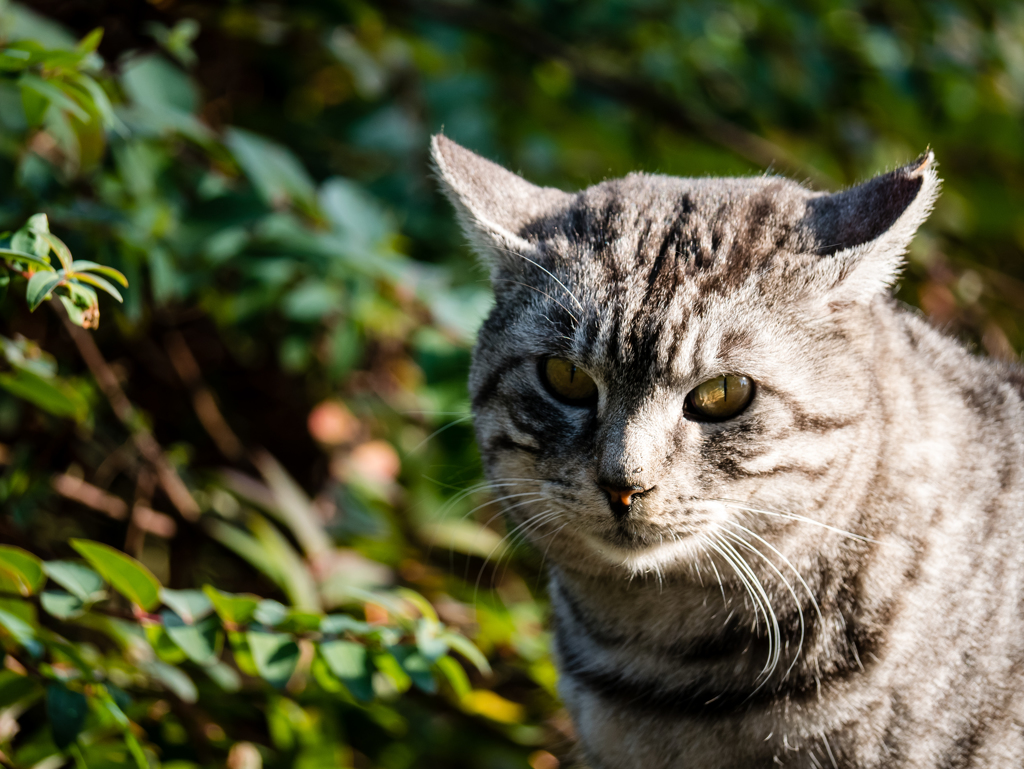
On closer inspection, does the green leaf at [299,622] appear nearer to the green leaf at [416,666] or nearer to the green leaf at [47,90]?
the green leaf at [416,666]

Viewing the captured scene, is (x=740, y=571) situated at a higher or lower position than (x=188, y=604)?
higher

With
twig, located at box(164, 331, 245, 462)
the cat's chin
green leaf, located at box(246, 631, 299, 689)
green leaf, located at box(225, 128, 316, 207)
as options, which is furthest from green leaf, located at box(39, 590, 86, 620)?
twig, located at box(164, 331, 245, 462)

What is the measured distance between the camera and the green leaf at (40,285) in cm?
117

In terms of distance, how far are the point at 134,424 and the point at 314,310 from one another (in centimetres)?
61

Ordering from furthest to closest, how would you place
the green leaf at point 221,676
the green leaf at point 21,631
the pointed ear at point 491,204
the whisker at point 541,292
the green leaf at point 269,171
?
the green leaf at point 269,171 → the green leaf at point 221,676 → the pointed ear at point 491,204 → the whisker at point 541,292 → the green leaf at point 21,631

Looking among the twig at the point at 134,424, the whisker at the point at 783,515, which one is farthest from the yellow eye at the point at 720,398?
the twig at the point at 134,424

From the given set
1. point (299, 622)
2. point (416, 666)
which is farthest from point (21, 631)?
point (416, 666)

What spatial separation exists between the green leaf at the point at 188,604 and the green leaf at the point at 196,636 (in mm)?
17

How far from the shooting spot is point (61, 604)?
141cm

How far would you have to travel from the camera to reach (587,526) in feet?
5.03

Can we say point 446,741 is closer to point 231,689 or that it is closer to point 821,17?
point 231,689

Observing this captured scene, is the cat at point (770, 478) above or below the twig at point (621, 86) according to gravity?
below

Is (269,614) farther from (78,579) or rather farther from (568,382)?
(568,382)

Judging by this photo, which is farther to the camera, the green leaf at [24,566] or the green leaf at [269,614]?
the green leaf at [269,614]
